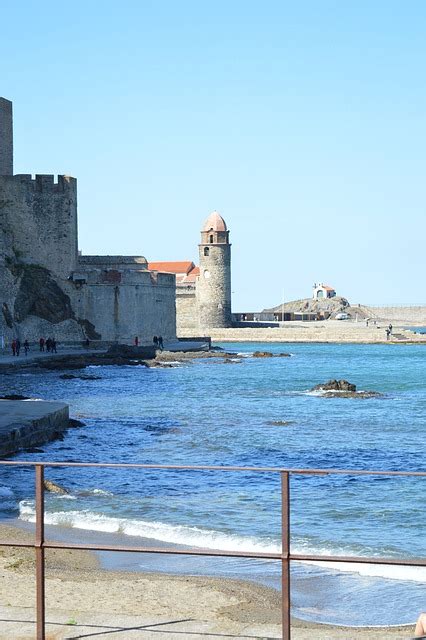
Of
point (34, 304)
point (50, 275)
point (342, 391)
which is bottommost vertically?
point (342, 391)

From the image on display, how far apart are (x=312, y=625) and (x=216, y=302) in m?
67.2

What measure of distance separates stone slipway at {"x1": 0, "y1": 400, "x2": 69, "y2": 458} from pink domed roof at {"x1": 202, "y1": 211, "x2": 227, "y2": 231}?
5639 centimetres

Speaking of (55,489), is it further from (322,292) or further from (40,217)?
(322,292)

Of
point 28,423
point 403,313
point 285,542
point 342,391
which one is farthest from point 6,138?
point 403,313

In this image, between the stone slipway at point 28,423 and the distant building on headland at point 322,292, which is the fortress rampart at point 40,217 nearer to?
the stone slipway at point 28,423

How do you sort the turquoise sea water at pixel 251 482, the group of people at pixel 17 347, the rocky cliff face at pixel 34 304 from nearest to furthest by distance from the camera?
the turquoise sea water at pixel 251 482 → the group of people at pixel 17 347 → the rocky cliff face at pixel 34 304

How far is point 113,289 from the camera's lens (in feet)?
158

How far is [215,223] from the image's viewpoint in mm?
75250

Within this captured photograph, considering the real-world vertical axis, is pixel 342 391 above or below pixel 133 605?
below

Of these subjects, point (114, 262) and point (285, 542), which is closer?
point (285, 542)

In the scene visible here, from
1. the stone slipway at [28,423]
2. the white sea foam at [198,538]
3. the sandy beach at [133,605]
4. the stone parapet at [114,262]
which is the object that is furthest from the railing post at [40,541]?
the stone parapet at [114,262]

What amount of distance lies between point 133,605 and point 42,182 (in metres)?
39.8

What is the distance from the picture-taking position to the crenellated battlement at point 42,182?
44875 millimetres

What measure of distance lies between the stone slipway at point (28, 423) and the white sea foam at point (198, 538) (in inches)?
131
